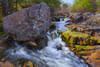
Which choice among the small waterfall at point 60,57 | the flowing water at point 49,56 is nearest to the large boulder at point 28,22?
the flowing water at point 49,56

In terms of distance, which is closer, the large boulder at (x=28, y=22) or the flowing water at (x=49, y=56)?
the flowing water at (x=49, y=56)

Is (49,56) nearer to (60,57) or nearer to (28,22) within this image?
(60,57)

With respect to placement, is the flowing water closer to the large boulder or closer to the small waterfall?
the small waterfall

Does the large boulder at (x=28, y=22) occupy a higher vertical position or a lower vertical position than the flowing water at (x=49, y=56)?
higher

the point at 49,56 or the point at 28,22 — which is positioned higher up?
the point at 28,22

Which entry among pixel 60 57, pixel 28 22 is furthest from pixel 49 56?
pixel 28 22

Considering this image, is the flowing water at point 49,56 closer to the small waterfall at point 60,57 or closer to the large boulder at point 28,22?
the small waterfall at point 60,57

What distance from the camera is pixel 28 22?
6105 mm

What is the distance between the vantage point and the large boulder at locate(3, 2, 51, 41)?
19.9 feet

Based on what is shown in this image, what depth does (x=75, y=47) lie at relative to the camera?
278 inches

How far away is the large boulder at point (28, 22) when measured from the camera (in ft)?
19.9

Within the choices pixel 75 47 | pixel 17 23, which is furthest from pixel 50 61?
pixel 17 23

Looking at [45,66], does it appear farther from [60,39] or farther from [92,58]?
[60,39]

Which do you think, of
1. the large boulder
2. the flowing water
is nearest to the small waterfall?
the flowing water
